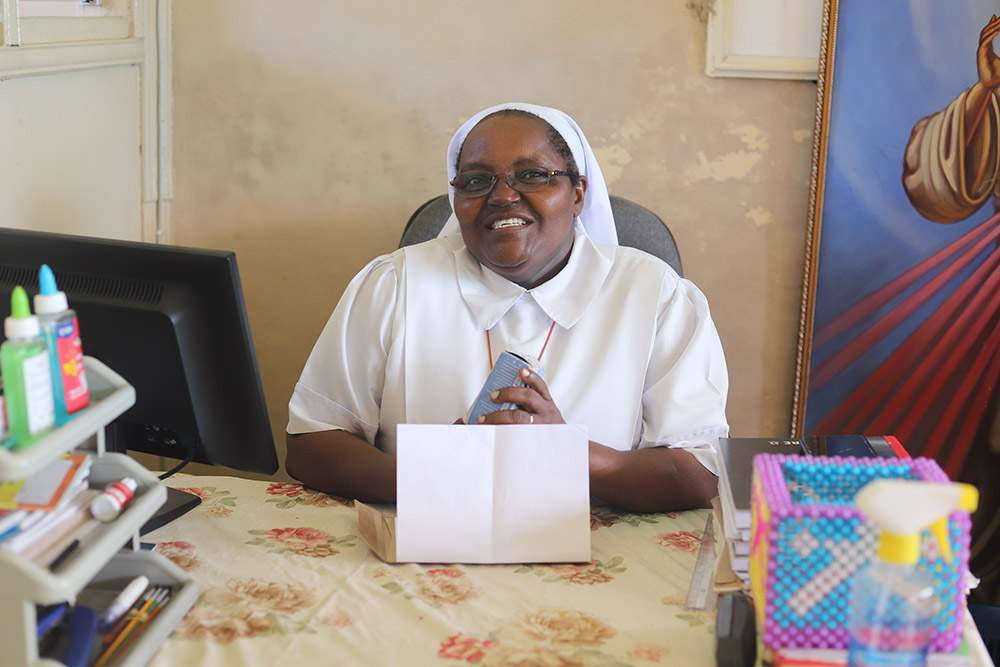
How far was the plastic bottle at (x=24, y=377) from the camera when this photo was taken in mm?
961

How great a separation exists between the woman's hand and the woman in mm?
225

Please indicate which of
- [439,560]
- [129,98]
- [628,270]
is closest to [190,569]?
[439,560]

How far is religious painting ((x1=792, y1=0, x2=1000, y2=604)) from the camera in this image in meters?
2.34

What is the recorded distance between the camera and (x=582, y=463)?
132 cm

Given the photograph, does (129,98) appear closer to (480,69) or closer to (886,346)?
(480,69)

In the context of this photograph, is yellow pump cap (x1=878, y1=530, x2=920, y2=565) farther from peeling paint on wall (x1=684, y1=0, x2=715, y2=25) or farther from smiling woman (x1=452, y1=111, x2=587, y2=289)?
peeling paint on wall (x1=684, y1=0, x2=715, y2=25)

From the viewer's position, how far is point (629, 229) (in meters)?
2.16

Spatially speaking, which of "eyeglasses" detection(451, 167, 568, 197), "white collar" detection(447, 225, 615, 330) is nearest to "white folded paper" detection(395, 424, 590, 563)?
"white collar" detection(447, 225, 615, 330)

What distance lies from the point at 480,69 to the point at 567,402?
46.7 inches

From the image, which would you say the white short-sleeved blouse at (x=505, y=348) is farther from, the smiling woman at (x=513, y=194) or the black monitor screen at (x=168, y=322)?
the black monitor screen at (x=168, y=322)

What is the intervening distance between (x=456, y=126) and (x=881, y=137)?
1130mm

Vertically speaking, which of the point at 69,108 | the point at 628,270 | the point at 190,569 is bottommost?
the point at 190,569

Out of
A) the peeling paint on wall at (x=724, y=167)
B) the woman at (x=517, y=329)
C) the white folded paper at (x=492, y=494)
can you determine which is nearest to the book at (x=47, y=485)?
the white folded paper at (x=492, y=494)

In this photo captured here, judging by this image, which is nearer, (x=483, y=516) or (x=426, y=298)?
(x=483, y=516)
